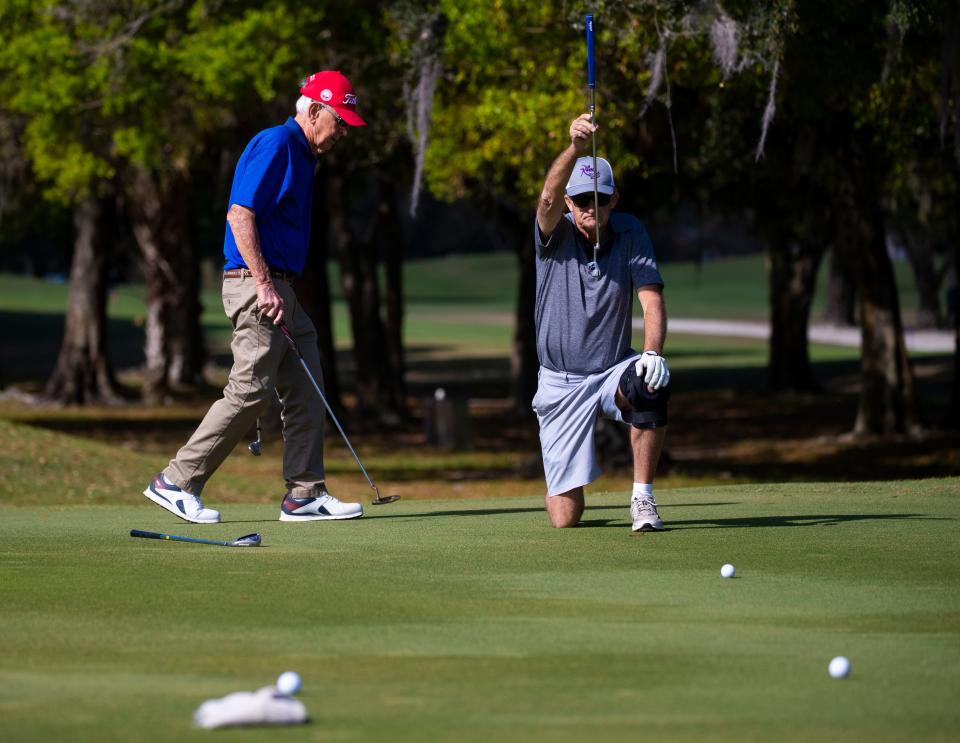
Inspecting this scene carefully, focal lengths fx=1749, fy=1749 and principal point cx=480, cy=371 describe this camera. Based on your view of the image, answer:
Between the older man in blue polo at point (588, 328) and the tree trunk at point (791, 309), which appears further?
the tree trunk at point (791, 309)

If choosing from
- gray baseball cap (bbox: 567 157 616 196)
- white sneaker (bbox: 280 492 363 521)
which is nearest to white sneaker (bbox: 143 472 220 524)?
white sneaker (bbox: 280 492 363 521)

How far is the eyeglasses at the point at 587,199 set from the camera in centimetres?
878

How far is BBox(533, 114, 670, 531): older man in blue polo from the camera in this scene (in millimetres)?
8695

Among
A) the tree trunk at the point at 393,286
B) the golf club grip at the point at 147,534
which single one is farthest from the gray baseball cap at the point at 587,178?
the tree trunk at the point at 393,286

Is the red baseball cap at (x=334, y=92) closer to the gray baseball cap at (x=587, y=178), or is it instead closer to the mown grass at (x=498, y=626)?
the gray baseball cap at (x=587, y=178)

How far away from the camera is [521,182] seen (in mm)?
19391

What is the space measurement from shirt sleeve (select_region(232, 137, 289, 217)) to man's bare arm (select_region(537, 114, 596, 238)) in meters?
1.36

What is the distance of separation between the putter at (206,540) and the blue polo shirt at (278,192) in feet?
4.86

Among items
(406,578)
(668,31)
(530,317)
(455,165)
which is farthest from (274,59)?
(406,578)

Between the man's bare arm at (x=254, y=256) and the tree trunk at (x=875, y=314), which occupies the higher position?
the man's bare arm at (x=254, y=256)

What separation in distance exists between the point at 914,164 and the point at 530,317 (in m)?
9.03

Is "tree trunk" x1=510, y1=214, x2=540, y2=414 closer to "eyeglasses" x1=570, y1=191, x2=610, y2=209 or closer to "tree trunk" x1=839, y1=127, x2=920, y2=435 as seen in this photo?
"tree trunk" x1=839, y1=127, x2=920, y2=435

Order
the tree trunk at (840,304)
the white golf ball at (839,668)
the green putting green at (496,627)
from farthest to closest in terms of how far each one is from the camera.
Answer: the tree trunk at (840,304), the white golf ball at (839,668), the green putting green at (496,627)

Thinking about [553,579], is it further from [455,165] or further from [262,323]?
[455,165]
